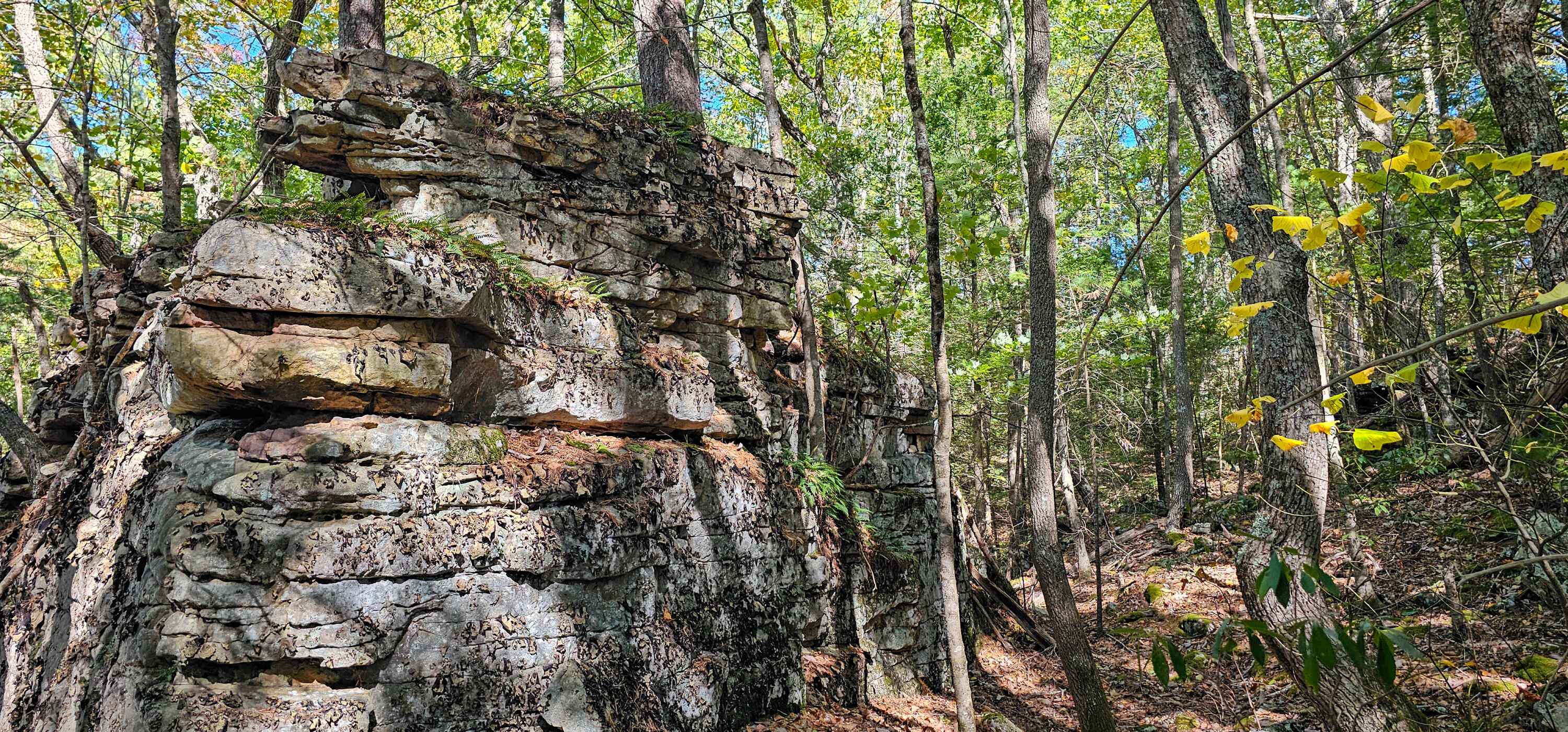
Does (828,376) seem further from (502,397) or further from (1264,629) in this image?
(1264,629)

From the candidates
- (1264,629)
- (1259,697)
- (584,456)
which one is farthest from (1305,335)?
(584,456)

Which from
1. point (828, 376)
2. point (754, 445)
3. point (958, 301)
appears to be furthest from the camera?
point (958, 301)

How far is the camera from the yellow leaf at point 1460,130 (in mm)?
2311

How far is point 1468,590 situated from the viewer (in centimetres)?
793

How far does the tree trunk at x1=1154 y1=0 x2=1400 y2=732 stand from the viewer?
509 cm

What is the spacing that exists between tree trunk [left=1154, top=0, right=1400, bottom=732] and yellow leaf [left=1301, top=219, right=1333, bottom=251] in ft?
10.5

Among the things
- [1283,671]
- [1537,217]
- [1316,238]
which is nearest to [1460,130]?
[1537,217]

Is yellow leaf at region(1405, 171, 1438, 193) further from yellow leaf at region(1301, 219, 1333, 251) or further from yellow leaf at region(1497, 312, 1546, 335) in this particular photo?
yellow leaf at region(1497, 312, 1546, 335)

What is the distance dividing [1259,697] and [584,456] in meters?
6.78

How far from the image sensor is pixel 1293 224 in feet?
7.79

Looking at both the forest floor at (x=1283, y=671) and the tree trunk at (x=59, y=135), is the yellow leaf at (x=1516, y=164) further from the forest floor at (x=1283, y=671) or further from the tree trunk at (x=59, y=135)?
the tree trunk at (x=59, y=135)

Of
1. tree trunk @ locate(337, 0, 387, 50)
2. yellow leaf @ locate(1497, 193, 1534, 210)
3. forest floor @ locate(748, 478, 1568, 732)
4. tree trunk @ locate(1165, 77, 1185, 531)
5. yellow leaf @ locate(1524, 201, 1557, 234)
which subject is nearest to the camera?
yellow leaf @ locate(1524, 201, 1557, 234)

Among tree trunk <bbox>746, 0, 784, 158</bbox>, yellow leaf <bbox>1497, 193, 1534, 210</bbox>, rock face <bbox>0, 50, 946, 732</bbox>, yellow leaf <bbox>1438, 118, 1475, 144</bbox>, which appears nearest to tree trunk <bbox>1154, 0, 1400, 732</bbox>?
yellow leaf <bbox>1497, 193, 1534, 210</bbox>

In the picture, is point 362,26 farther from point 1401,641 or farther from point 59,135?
point 1401,641
